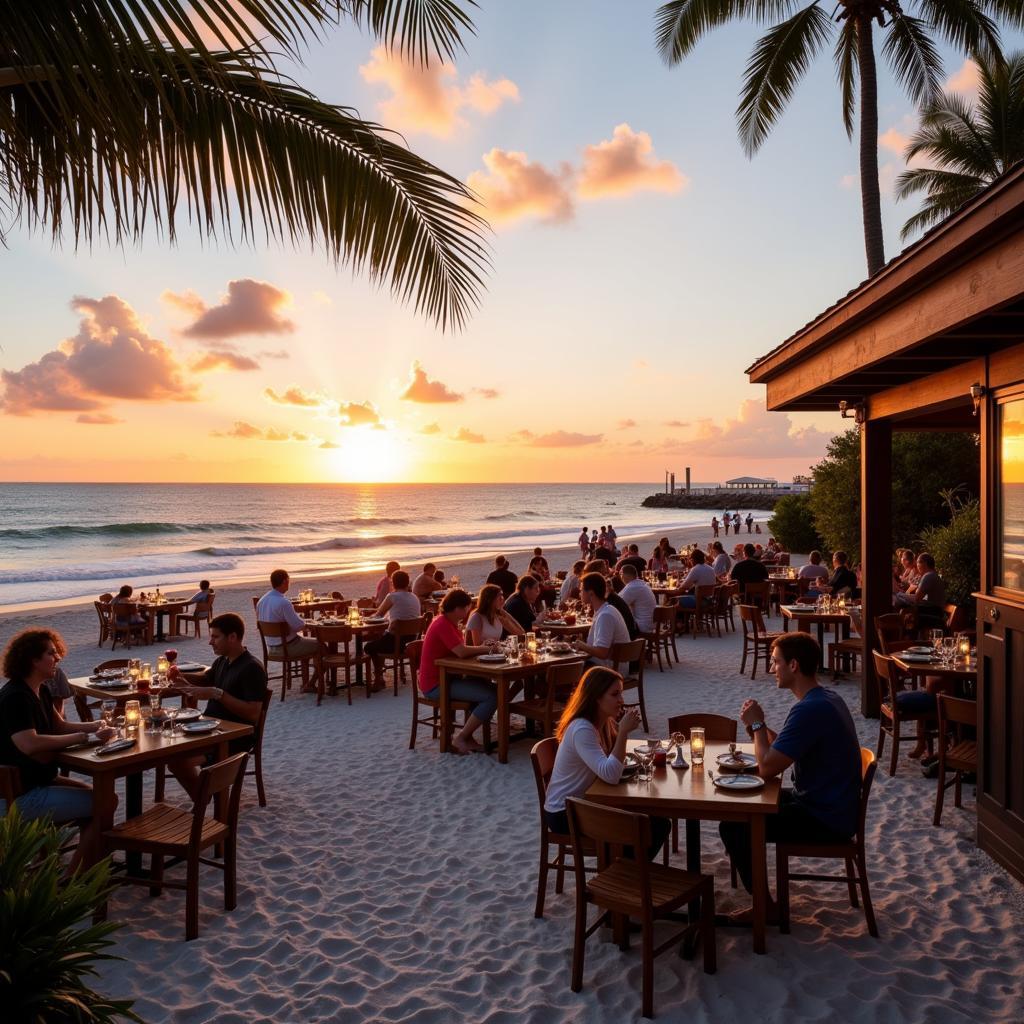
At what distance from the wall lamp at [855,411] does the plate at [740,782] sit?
18.7 ft

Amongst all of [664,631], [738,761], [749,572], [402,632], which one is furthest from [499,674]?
[749,572]

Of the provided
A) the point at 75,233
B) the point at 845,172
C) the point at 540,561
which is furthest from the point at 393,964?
the point at 845,172

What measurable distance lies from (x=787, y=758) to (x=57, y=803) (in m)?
3.96

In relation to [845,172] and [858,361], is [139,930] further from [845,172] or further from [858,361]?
[845,172]

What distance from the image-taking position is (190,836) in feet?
14.6

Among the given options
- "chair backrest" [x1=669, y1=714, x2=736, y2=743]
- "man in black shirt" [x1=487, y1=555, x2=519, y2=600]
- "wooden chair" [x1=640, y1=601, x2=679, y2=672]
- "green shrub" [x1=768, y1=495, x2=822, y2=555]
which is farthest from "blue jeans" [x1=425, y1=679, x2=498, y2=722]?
"green shrub" [x1=768, y1=495, x2=822, y2=555]

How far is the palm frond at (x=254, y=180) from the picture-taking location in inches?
120

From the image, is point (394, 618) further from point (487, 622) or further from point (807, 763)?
point (807, 763)

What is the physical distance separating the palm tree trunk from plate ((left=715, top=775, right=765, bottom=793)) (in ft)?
46.8

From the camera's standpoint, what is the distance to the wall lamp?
8867 millimetres

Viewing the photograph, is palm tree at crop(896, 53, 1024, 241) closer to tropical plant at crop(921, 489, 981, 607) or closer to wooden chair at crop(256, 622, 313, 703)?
tropical plant at crop(921, 489, 981, 607)

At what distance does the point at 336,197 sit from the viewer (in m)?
3.59

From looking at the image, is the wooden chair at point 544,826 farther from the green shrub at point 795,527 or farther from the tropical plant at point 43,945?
the green shrub at point 795,527

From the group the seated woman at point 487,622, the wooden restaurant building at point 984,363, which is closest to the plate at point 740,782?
the wooden restaurant building at point 984,363
